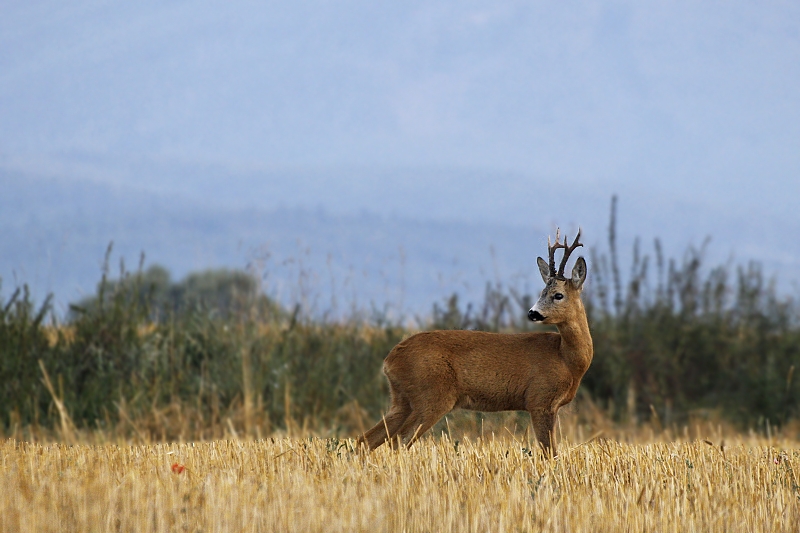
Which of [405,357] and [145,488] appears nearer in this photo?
[145,488]

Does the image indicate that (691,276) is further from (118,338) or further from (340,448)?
(340,448)

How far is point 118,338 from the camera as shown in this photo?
10883 millimetres

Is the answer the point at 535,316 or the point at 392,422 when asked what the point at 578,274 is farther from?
the point at 392,422

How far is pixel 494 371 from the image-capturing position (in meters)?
6.13

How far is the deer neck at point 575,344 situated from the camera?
20.2 ft

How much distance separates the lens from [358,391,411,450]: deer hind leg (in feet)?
20.2

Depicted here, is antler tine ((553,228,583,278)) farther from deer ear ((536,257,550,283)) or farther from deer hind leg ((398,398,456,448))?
deer hind leg ((398,398,456,448))

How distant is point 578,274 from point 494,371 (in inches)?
32.3

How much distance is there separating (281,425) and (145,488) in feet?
18.1

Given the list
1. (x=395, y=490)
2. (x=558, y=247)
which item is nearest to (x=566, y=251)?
(x=558, y=247)

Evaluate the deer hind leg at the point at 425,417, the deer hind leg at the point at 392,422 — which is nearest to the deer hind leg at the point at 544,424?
the deer hind leg at the point at 425,417

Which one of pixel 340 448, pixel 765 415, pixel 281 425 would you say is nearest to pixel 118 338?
pixel 281 425

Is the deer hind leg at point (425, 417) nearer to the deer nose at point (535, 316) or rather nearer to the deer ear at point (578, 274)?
the deer nose at point (535, 316)

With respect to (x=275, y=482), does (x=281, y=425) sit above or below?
below
